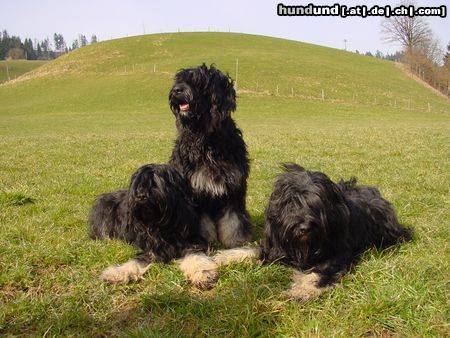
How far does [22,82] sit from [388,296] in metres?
67.8

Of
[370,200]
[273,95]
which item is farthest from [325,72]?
[370,200]

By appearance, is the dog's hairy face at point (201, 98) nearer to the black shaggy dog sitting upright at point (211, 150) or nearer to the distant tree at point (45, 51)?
the black shaggy dog sitting upright at point (211, 150)

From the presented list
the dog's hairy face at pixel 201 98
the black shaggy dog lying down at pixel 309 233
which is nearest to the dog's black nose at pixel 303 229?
the black shaggy dog lying down at pixel 309 233

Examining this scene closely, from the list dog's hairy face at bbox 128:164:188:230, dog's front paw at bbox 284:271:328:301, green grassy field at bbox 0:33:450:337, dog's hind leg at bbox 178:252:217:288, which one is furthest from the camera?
dog's hairy face at bbox 128:164:188:230

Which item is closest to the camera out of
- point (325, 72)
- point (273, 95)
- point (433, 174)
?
point (433, 174)

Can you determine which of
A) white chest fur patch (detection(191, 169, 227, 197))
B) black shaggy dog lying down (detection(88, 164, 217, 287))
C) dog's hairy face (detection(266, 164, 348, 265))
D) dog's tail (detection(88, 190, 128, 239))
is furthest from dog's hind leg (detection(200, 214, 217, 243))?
dog's hairy face (detection(266, 164, 348, 265))

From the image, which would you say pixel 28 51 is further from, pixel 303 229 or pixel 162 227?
pixel 303 229

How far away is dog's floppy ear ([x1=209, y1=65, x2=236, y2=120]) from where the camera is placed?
534 centimetres

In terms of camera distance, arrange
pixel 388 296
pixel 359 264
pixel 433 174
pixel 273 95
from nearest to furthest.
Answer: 1. pixel 388 296
2. pixel 359 264
3. pixel 433 174
4. pixel 273 95

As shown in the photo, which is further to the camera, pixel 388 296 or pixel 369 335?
pixel 388 296

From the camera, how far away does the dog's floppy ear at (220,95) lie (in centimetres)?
534

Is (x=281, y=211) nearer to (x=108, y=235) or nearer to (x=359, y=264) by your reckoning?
(x=359, y=264)

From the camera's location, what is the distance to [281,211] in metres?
4.26

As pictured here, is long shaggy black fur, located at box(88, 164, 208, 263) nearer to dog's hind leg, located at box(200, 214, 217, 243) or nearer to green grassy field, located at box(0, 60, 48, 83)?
dog's hind leg, located at box(200, 214, 217, 243)
